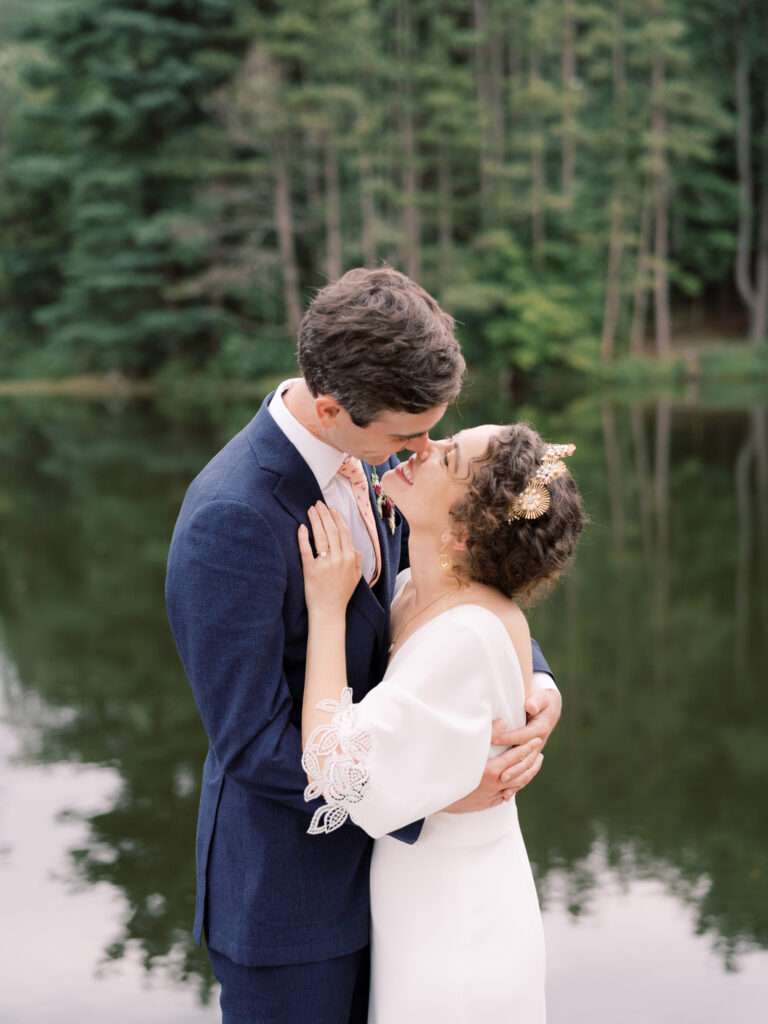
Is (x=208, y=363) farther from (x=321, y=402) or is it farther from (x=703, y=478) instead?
(x=321, y=402)

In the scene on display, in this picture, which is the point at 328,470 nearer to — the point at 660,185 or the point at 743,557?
the point at 743,557

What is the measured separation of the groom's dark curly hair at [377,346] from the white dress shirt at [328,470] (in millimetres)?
132

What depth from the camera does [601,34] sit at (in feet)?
76.1

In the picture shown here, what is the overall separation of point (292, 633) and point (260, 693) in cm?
13

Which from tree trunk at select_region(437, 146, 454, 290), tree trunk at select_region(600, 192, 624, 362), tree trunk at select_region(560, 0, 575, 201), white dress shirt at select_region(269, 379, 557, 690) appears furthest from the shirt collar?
tree trunk at select_region(560, 0, 575, 201)

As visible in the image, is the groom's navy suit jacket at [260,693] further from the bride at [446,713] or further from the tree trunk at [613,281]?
the tree trunk at [613,281]

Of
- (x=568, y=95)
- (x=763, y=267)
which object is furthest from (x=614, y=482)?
(x=763, y=267)

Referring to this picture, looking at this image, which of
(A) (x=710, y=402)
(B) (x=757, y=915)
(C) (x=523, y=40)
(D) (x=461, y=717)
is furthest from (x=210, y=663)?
(C) (x=523, y=40)

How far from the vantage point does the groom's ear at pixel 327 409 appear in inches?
70.7

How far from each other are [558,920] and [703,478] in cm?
829

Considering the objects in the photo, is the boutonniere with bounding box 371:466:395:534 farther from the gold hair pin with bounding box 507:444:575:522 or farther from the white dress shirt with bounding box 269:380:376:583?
the gold hair pin with bounding box 507:444:575:522

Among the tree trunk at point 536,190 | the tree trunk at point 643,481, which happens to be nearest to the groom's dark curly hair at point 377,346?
the tree trunk at point 643,481

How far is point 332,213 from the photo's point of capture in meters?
24.0

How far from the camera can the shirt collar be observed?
191cm
